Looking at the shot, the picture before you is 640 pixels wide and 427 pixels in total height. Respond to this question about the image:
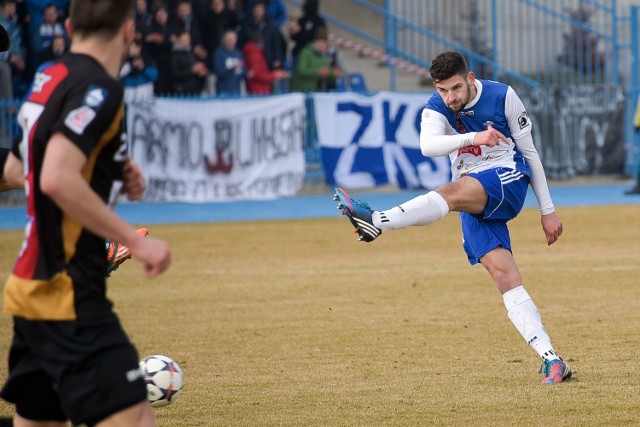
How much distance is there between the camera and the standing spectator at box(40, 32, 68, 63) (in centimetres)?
1898

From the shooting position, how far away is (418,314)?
9281 mm

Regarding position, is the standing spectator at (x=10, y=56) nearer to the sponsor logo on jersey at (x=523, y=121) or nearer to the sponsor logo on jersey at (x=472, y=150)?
the sponsor logo on jersey at (x=472, y=150)

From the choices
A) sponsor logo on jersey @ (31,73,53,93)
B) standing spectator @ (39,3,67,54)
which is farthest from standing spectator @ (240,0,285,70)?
sponsor logo on jersey @ (31,73,53,93)

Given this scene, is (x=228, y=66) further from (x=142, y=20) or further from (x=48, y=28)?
(x=48, y=28)

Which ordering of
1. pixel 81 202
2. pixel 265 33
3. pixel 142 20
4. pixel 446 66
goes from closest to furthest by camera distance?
pixel 81 202
pixel 446 66
pixel 142 20
pixel 265 33

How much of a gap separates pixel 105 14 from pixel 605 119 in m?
20.1

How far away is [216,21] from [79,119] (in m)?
18.0

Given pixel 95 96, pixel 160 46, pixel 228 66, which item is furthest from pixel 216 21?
pixel 95 96

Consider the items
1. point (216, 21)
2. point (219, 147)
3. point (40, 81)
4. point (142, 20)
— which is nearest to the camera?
point (40, 81)

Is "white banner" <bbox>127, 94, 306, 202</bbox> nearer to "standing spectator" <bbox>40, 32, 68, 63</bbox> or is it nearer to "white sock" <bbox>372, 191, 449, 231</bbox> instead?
"standing spectator" <bbox>40, 32, 68, 63</bbox>

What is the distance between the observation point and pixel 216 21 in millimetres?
21344

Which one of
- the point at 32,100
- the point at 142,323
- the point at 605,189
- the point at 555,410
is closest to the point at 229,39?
the point at 605,189

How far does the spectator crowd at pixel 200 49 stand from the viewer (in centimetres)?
1955

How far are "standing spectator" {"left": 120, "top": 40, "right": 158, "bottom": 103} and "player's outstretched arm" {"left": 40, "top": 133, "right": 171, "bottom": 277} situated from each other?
16.2 m
